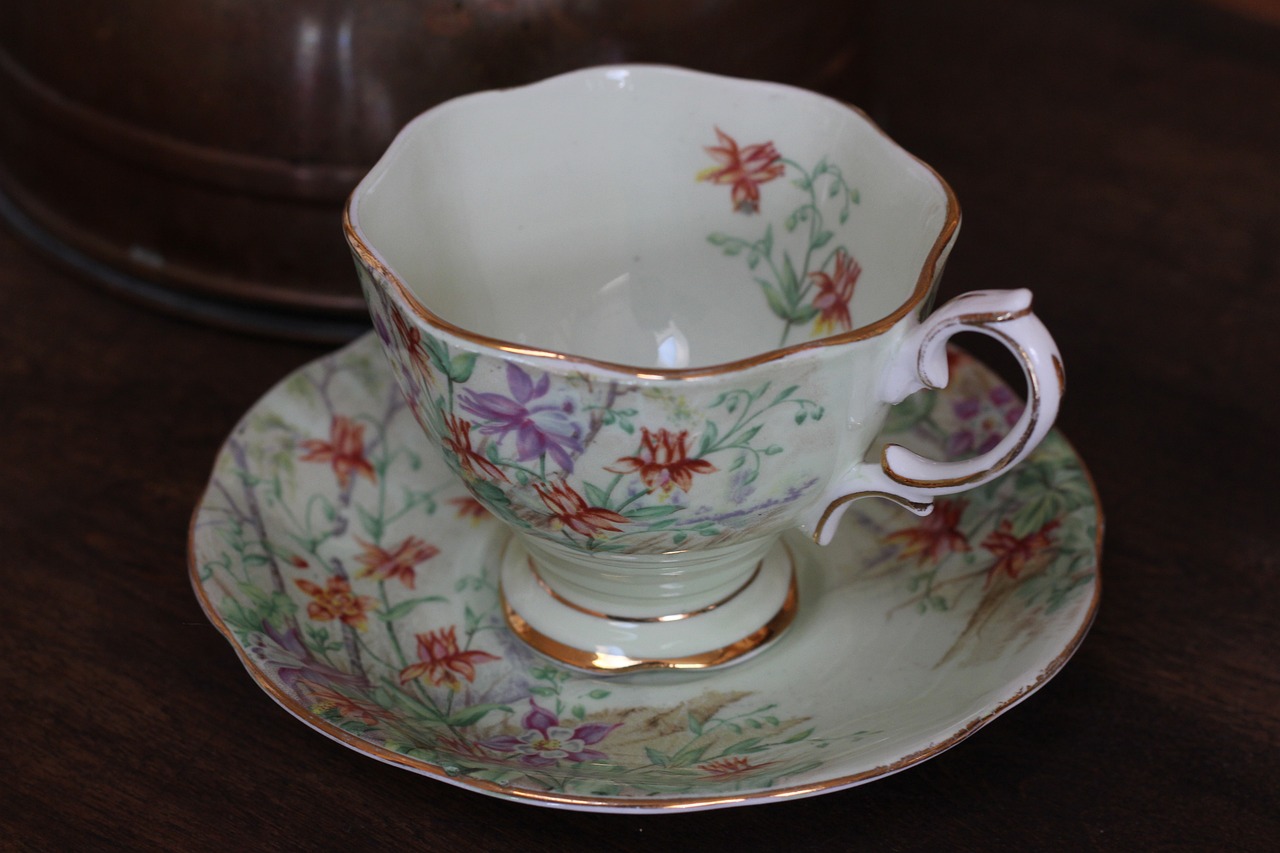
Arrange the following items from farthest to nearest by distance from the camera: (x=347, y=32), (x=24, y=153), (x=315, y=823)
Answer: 1. (x=24, y=153)
2. (x=347, y=32)
3. (x=315, y=823)

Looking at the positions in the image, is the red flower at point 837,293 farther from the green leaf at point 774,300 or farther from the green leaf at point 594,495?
the green leaf at point 594,495

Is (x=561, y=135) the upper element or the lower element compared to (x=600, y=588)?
upper

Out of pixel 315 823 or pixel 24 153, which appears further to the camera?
pixel 24 153

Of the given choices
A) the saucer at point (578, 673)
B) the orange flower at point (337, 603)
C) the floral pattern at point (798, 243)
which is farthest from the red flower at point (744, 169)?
the orange flower at point (337, 603)

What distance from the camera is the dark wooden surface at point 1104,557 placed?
16.6 inches

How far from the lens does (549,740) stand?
0.45m

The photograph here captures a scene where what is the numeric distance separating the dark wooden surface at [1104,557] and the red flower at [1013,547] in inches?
1.5

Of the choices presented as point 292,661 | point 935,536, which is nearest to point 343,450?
point 292,661

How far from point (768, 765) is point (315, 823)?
0.48ft

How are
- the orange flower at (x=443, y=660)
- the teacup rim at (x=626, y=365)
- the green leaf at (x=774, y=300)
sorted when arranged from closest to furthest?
the teacup rim at (x=626, y=365)
the orange flower at (x=443, y=660)
the green leaf at (x=774, y=300)

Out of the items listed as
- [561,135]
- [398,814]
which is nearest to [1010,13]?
[561,135]

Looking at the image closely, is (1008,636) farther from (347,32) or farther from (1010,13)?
(1010,13)

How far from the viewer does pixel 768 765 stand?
422mm

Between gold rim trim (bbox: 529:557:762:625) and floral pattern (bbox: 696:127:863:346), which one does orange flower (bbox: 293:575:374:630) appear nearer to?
gold rim trim (bbox: 529:557:762:625)
